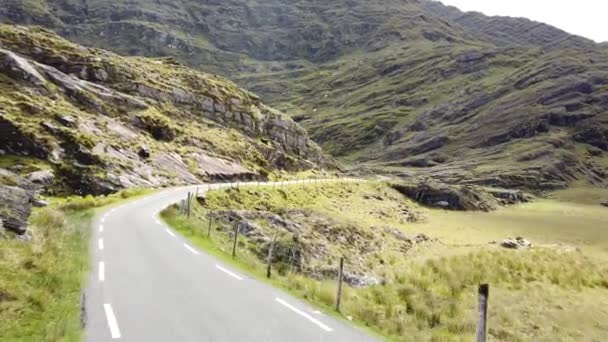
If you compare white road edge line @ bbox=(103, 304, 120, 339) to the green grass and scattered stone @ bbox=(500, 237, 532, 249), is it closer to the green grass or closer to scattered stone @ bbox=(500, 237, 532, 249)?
the green grass

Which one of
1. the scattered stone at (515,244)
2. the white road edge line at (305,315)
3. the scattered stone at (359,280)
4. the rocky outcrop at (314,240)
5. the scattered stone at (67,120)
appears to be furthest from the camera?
the scattered stone at (67,120)

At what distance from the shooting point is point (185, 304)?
39.5ft

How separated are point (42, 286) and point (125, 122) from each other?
161 feet

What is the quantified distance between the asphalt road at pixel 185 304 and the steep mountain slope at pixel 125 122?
27651mm

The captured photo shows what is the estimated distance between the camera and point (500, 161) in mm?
139000

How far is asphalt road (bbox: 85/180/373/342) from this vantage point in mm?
10062

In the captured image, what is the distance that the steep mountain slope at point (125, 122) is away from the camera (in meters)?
44.2

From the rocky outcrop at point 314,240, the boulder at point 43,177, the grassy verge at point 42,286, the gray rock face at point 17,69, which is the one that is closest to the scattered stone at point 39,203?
the boulder at point 43,177

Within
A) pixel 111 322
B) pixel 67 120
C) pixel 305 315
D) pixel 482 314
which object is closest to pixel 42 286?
pixel 111 322

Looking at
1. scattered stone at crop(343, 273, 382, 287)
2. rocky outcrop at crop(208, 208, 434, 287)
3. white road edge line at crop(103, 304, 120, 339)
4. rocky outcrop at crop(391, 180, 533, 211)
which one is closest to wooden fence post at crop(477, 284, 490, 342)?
white road edge line at crop(103, 304, 120, 339)

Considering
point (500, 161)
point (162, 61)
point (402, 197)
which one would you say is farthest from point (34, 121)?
point (500, 161)

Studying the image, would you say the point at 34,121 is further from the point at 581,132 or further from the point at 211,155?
the point at 581,132

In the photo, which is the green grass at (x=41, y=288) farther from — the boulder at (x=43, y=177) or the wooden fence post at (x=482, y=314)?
the boulder at (x=43, y=177)

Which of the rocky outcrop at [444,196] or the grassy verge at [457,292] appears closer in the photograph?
the grassy verge at [457,292]
